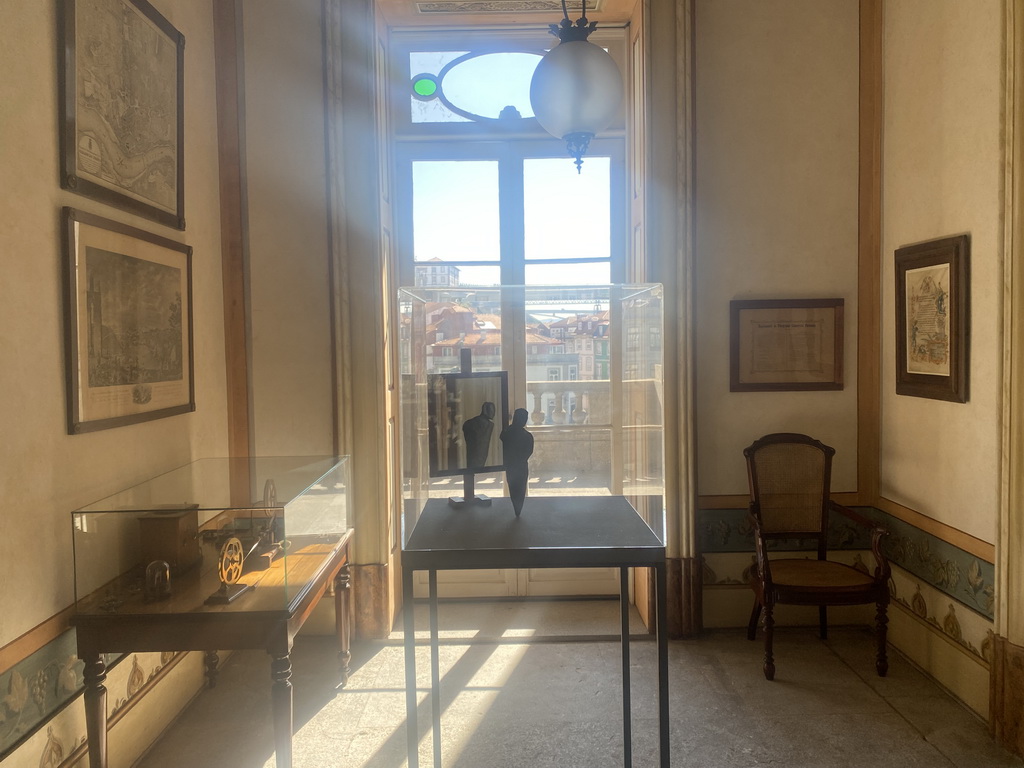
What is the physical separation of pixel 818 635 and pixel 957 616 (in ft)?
2.68

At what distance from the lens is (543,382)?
306 centimetres

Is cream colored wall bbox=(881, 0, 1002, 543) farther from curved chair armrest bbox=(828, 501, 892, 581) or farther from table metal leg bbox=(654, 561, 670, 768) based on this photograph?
table metal leg bbox=(654, 561, 670, 768)

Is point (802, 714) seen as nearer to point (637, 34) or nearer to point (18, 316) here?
point (18, 316)

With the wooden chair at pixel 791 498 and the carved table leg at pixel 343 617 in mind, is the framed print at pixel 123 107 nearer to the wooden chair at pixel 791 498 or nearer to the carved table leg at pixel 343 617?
the carved table leg at pixel 343 617

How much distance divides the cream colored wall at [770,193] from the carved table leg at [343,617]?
2032 millimetres

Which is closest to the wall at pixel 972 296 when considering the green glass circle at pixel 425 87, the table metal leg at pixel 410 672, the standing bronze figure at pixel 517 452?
the standing bronze figure at pixel 517 452

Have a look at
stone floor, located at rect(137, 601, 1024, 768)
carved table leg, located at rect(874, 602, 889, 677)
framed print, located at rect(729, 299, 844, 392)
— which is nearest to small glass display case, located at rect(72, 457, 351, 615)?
stone floor, located at rect(137, 601, 1024, 768)

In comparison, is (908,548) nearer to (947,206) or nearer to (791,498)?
(791,498)

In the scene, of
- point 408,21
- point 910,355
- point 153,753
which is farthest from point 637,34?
point 153,753

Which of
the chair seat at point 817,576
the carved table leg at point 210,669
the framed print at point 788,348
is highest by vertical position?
the framed print at point 788,348

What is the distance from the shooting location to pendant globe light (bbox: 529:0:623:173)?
7.25 feet

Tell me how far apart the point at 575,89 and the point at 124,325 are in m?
1.92

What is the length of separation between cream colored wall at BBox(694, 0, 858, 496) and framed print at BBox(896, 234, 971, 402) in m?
0.34

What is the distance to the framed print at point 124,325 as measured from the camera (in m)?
2.38
